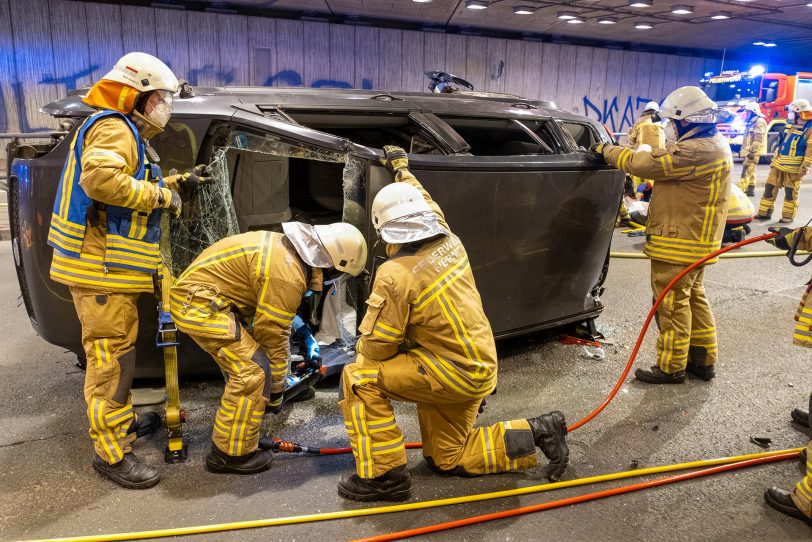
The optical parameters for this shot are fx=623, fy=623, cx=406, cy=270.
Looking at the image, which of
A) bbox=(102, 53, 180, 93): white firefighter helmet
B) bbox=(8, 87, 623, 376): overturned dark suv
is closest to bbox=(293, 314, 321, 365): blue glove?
bbox=(8, 87, 623, 376): overturned dark suv

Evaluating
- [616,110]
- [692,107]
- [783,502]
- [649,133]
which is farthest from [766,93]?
[783,502]

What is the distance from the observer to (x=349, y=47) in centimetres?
1174

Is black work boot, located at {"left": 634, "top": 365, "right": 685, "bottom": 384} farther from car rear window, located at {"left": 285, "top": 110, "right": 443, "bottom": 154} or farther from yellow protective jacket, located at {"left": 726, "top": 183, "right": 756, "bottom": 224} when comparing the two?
yellow protective jacket, located at {"left": 726, "top": 183, "right": 756, "bottom": 224}

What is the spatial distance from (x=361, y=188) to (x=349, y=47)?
376 inches

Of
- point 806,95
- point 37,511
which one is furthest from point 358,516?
point 806,95

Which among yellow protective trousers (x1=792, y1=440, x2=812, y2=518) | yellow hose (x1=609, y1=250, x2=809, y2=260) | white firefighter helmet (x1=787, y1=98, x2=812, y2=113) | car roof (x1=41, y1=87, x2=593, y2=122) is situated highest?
white firefighter helmet (x1=787, y1=98, x2=812, y2=113)

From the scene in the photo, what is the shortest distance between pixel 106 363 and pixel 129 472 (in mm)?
475

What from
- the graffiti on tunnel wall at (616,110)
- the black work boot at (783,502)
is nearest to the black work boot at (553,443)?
the black work boot at (783,502)

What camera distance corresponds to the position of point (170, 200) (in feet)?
8.80

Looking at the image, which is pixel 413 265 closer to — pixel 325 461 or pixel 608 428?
pixel 325 461

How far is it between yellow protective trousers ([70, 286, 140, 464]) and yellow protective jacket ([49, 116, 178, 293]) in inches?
2.7

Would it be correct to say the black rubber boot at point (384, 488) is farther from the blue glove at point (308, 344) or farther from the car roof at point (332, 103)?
the car roof at point (332, 103)

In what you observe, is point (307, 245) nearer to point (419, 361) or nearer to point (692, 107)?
point (419, 361)

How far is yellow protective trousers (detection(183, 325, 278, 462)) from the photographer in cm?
264
